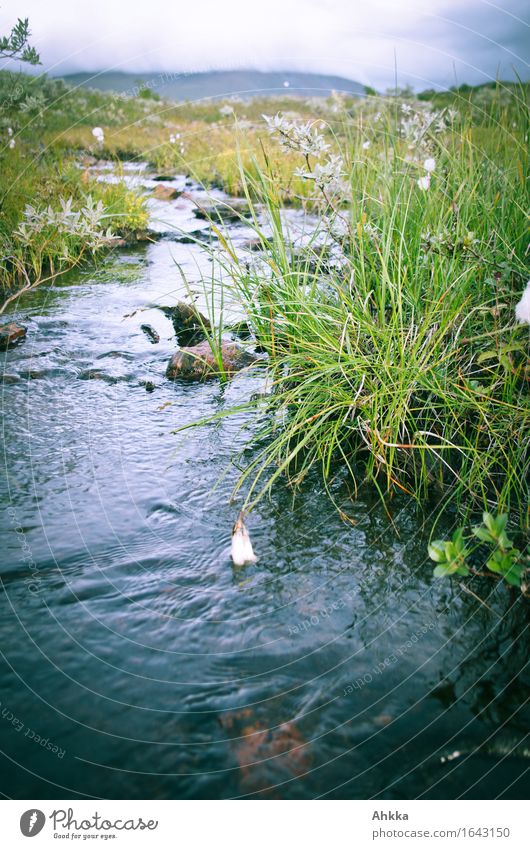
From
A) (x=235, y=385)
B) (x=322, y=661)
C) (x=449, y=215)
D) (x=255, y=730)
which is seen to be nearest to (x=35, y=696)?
(x=255, y=730)

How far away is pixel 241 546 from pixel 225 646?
0.42 metres

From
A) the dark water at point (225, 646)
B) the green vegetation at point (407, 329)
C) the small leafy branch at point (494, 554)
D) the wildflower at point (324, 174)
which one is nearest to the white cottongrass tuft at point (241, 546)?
the dark water at point (225, 646)

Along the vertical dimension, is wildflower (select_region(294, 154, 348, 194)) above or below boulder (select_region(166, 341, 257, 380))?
above

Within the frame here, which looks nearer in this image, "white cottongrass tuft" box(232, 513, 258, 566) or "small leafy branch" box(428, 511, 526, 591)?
"small leafy branch" box(428, 511, 526, 591)

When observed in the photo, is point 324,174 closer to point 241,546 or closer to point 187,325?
point 241,546

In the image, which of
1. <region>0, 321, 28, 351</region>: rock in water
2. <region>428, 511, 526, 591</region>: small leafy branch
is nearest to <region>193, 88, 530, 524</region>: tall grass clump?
<region>428, 511, 526, 591</region>: small leafy branch

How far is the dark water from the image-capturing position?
161 centimetres

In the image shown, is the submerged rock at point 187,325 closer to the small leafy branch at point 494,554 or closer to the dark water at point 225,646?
the dark water at point 225,646
